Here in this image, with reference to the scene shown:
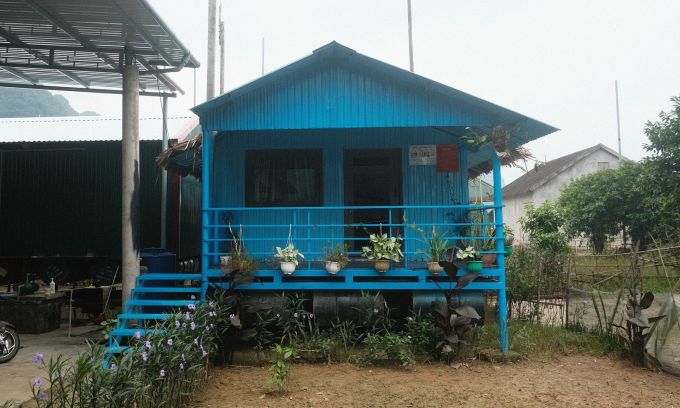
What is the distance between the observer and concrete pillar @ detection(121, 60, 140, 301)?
772cm

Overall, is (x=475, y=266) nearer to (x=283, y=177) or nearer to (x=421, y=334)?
(x=421, y=334)

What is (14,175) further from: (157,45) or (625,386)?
(625,386)

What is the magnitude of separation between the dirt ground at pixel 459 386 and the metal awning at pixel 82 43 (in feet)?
17.8

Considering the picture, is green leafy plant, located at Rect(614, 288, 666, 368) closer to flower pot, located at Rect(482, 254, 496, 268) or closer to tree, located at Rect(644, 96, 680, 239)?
flower pot, located at Rect(482, 254, 496, 268)

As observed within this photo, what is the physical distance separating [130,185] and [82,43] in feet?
8.98

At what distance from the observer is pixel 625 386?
549 centimetres

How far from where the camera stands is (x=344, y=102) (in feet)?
23.5

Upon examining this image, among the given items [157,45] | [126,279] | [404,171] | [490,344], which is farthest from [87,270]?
[490,344]

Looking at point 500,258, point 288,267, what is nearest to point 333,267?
point 288,267

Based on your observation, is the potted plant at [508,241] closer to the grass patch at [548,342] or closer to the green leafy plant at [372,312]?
the grass patch at [548,342]

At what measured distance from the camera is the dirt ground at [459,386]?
16.4 ft

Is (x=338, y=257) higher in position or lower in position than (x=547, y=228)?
lower

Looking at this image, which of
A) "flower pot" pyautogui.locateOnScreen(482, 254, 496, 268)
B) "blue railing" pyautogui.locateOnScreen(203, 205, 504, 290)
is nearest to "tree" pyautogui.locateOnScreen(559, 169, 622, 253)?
"blue railing" pyautogui.locateOnScreen(203, 205, 504, 290)

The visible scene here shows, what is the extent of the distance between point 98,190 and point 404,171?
7124 millimetres
